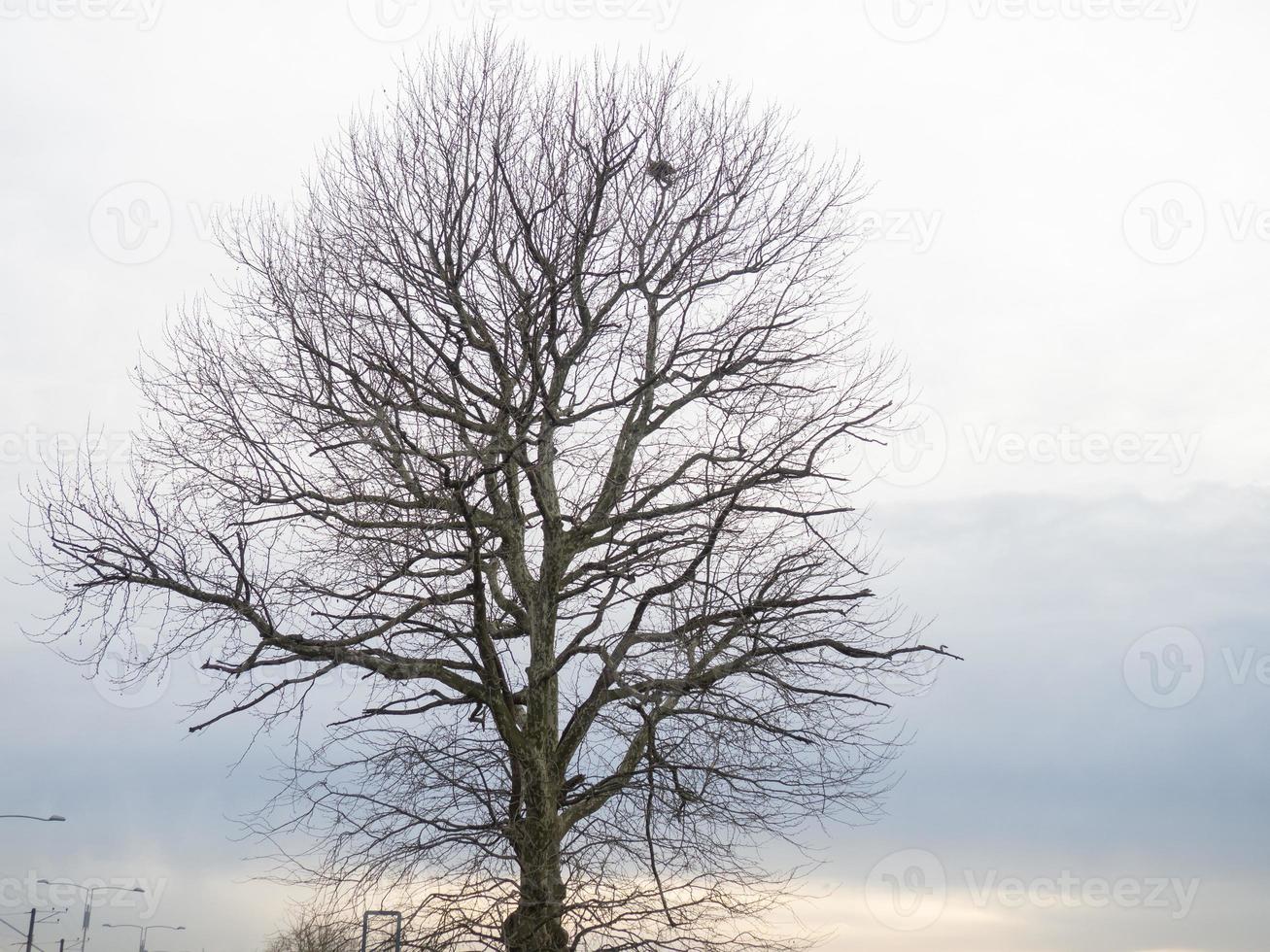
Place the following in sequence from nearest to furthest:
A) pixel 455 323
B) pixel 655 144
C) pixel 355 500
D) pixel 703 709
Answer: pixel 355 500
pixel 703 709
pixel 455 323
pixel 655 144

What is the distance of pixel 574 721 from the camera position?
32.8 ft

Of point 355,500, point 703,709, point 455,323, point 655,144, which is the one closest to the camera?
point 355,500

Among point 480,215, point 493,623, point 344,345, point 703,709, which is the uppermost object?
point 480,215

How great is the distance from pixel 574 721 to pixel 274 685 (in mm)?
2570

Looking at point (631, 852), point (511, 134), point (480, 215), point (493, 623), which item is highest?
point (511, 134)

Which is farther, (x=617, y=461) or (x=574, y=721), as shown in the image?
(x=617, y=461)

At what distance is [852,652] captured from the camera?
10.1m

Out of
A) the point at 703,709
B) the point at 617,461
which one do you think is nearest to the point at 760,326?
the point at 617,461

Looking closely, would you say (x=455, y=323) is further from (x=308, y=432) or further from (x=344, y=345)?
(x=308, y=432)

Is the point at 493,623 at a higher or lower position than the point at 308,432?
lower

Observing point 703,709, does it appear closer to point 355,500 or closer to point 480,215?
point 355,500

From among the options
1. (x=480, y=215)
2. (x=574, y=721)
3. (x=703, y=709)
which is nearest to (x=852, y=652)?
(x=703, y=709)

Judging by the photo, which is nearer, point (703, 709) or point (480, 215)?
point (703, 709)

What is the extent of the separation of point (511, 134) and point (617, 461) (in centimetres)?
331
